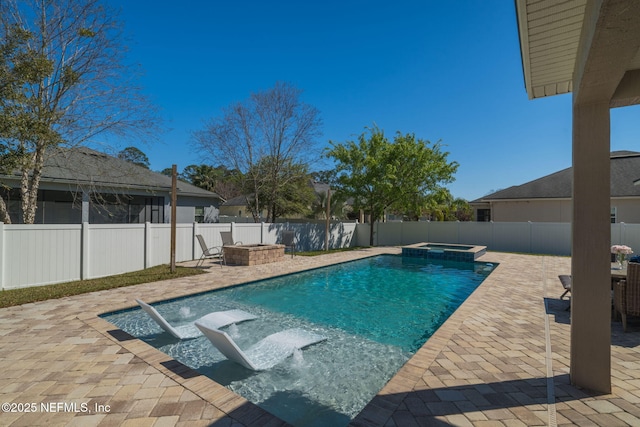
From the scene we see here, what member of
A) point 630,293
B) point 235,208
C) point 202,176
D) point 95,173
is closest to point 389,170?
point 630,293

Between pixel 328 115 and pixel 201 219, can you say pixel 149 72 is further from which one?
pixel 201 219

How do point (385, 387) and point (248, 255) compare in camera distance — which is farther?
point (248, 255)

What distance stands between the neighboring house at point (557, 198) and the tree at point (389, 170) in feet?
15.0

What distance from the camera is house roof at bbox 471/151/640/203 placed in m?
16.8

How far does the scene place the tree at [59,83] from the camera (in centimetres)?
710

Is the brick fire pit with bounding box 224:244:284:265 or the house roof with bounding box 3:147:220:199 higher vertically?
the house roof with bounding box 3:147:220:199

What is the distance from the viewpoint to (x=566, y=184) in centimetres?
1877

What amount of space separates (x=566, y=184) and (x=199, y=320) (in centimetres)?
2190

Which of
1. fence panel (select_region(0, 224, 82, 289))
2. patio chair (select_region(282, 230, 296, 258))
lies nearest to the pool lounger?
fence panel (select_region(0, 224, 82, 289))

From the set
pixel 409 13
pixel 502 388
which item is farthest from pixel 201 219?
pixel 502 388

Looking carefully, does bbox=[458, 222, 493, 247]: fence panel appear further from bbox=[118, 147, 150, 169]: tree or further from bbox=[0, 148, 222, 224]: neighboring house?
bbox=[118, 147, 150, 169]: tree

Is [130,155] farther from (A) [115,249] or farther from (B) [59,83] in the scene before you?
(A) [115,249]

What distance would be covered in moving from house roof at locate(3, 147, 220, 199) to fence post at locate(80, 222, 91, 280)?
270cm

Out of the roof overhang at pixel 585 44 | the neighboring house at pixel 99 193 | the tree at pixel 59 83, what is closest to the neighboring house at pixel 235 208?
the neighboring house at pixel 99 193
